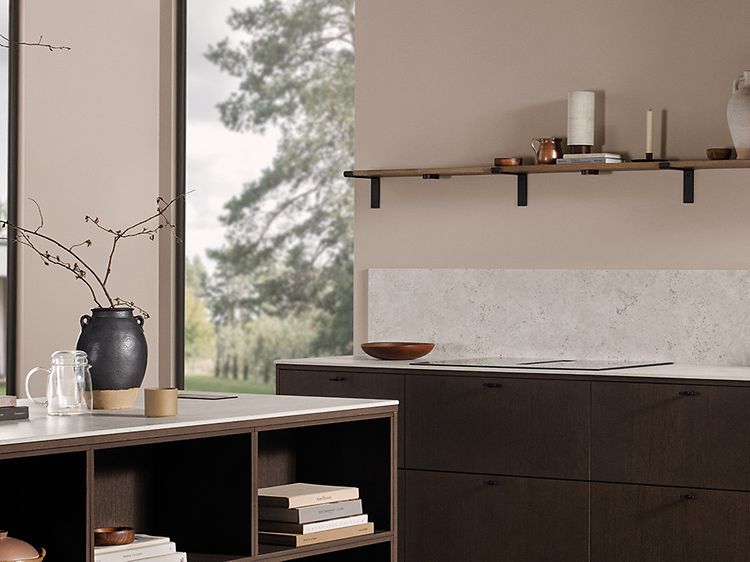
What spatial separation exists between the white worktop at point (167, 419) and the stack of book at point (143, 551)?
11.8 inches

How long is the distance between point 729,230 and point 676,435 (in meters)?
1.01

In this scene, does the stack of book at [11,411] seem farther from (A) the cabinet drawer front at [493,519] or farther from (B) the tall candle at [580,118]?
(B) the tall candle at [580,118]

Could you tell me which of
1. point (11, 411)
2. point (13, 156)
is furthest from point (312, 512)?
point (13, 156)

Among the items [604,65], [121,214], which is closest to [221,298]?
[121,214]

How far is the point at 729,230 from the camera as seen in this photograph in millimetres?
5195

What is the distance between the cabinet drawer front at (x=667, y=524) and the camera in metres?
4.52

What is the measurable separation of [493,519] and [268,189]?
616cm

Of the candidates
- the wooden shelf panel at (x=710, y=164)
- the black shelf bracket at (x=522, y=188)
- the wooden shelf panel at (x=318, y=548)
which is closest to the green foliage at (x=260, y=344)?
the black shelf bracket at (x=522, y=188)

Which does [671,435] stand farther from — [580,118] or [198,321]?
[198,321]

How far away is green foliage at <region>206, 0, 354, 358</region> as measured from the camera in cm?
1055

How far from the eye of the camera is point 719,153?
5055 millimetres

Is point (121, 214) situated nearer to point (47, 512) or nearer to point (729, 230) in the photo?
point (729, 230)

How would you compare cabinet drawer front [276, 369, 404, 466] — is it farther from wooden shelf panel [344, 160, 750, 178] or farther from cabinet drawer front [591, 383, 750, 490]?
wooden shelf panel [344, 160, 750, 178]

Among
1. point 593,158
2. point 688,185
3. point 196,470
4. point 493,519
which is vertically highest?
point 593,158
